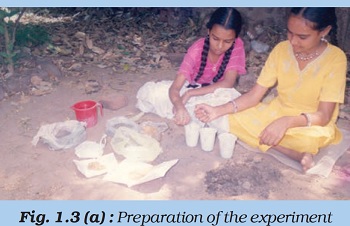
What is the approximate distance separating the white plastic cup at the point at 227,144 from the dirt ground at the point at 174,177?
6 centimetres

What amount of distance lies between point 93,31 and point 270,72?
4718mm

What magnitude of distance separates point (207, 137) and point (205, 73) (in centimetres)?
77

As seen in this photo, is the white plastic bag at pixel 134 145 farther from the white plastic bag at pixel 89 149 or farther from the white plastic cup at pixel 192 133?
the white plastic cup at pixel 192 133

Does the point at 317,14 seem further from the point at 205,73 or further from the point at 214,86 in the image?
the point at 205,73

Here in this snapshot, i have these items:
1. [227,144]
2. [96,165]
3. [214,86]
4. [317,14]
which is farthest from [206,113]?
[317,14]

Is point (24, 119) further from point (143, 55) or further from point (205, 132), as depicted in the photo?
point (143, 55)

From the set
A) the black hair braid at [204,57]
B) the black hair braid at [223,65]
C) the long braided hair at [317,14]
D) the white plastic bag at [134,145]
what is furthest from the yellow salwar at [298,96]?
the white plastic bag at [134,145]

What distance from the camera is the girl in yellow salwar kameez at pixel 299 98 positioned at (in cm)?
269

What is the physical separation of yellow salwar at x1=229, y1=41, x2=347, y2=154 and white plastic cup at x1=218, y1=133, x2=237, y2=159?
192 mm

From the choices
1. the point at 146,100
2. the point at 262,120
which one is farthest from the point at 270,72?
the point at 146,100

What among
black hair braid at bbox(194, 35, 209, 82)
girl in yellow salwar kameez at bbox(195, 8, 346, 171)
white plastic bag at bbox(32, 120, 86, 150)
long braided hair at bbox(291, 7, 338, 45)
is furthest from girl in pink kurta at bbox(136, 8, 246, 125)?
white plastic bag at bbox(32, 120, 86, 150)

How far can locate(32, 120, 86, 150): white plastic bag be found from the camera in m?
3.25

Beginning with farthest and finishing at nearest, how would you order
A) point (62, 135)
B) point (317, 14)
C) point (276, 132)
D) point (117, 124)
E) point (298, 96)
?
point (117, 124)
point (62, 135)
point (298, 96)
point (276, 132)
point (317, 14)

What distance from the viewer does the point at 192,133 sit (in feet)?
10.7
